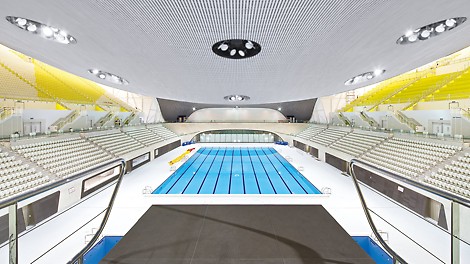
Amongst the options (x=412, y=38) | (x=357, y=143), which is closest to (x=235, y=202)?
(x=412, y=38)

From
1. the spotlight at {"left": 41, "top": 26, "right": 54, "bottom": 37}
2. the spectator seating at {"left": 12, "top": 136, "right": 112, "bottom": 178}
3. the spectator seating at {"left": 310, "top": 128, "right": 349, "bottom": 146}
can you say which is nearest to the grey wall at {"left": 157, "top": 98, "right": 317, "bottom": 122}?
the spectator seating at {"left": 310, "top": 128, "right": 349, "bottom": 146}

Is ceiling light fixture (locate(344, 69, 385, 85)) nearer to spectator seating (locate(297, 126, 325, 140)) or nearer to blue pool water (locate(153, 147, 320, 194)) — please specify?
blue pool water (locate(153, 147, 320, 194))

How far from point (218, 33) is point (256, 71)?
252cm

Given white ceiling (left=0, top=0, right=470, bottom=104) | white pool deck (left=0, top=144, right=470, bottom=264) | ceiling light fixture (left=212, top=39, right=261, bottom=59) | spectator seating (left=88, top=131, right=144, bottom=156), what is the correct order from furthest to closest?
spectator seating (left=88, top=131, right=144, bottom=156), ceiling light fixture (left=212, top=39, right=261, bottom=59), white pool deck (left=0, top=144, right=470, bottom=264), white ceiling (left=0, top=0, right=470, bottom=104)

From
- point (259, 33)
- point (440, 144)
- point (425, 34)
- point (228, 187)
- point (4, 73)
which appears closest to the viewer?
point (259, 33)

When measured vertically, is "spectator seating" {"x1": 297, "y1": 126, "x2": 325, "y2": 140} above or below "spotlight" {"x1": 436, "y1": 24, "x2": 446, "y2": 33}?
below

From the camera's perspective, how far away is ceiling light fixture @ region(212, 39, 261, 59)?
4.14 m

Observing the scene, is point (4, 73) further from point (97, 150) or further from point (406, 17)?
point (406, 17)

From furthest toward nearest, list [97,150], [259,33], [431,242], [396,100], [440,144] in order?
1. [396,100]
2. [97,150]
3. [440,144]
4. [431,242]
5. [259,33]

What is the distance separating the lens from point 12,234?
1216 mm

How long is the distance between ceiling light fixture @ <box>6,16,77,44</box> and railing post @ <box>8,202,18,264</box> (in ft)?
12.1

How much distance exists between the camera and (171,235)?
2.38 meters

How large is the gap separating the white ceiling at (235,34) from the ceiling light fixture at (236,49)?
0.58 feet

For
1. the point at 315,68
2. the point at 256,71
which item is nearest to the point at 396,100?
the point at 315,68
